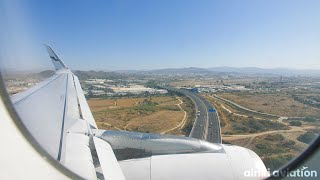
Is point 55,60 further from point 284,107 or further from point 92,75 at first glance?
point 92,75

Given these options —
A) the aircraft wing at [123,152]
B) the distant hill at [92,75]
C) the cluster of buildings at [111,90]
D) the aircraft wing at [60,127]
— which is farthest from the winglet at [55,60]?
the cluster of buildings at [111,90]

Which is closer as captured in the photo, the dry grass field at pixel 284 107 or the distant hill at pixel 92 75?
the dry grass field at pixel 284 107

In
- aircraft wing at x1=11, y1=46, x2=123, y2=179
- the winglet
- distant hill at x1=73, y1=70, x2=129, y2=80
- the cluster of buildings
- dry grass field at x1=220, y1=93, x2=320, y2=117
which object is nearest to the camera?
aircraft wing at x1=11, y1=46, x2=123, y2=179

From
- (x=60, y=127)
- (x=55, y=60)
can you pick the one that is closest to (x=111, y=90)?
(x=55, y=60)

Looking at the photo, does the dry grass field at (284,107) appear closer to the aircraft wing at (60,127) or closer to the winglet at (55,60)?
the winglet at (55,60)

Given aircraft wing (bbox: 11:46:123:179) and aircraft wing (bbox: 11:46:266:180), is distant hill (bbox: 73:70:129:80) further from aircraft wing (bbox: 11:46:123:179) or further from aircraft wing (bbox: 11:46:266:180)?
aircraft wing (bbox: 11:46:266:180)

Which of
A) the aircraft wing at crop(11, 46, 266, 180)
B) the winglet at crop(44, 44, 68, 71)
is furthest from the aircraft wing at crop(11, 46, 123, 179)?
the winglet at crop(44, 44, 68, 71)

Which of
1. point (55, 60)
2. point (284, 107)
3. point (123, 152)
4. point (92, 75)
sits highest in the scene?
point (55, 60)

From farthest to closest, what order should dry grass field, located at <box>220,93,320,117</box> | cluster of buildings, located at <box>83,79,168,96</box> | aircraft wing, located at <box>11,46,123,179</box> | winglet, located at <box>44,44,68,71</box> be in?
1. cluster of buildings, located at <box>83,79,168,96</box>
2. dry grass field, located at <box>220,93,320,117</box>
3. winglet, located at <box>44,44,68,71</box>
4. aircraft wing, located at <box>11,46,123,179</box>

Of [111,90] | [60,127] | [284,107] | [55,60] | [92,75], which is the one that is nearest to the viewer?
[60,127]
